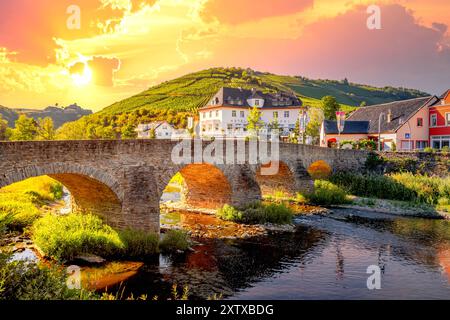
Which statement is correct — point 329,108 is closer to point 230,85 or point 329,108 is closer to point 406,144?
point 406,144

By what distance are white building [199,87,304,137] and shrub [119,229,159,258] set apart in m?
56.7

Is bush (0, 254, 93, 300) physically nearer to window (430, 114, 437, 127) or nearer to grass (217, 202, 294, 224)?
grass (217, 202, 294, 224)

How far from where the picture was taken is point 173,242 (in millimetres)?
19625

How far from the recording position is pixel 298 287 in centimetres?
1542

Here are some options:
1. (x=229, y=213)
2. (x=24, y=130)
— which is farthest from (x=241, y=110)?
(x=229, y=213)

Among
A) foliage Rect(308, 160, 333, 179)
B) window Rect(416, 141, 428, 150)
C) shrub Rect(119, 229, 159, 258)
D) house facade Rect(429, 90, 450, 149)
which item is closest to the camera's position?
shrub Rect(119, 229, 159, 258)

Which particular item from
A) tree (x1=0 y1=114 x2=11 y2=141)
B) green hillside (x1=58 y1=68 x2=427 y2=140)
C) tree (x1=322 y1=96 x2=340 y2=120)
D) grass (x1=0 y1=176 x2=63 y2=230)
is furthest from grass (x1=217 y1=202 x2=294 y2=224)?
tree (x1=322 y1=96 x2=340 y2=120)

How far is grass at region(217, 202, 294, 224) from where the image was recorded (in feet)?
86.4

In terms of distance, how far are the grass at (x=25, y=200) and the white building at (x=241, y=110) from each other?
44.6m

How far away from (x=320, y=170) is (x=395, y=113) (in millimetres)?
15202

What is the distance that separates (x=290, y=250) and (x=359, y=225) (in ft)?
27.8

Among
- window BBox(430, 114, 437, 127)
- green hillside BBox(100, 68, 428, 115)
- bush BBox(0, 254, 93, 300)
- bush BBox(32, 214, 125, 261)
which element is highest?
green hillside BBox(100, 68, 428, 115)

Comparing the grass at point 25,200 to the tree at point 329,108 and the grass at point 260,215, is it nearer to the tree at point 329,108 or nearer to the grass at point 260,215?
the grass at point 260,215

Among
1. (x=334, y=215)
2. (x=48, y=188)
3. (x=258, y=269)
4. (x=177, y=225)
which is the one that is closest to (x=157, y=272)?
(x=258, y=269)
